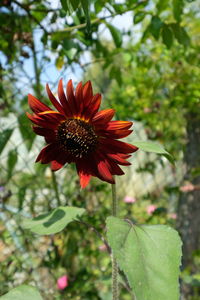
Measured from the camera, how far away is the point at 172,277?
0.55 m

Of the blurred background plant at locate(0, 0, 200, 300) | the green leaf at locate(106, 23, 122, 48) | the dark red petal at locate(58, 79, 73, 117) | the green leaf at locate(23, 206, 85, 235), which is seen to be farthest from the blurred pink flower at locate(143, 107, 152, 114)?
the dark red petal at locate(58, 79, 73, 117)

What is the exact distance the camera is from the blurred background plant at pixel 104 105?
1.10 metres

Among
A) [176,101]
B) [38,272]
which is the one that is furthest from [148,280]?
[176,101]

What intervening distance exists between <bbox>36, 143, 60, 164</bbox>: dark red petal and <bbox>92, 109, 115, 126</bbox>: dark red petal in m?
0.11

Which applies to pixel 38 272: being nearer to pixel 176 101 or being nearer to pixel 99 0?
pixel 176 101

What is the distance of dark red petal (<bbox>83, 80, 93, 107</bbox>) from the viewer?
2.03ft

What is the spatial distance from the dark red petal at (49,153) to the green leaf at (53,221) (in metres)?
0.15

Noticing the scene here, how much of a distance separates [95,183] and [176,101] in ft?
1.91

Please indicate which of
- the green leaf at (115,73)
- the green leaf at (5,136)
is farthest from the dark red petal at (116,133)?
the green leaf at (115,73)

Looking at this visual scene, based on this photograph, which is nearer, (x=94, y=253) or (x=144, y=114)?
(x=94, y=253)

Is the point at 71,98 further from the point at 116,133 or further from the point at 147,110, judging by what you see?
the point at 147,110

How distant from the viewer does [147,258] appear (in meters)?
0.57

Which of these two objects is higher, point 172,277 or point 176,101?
point 176,101

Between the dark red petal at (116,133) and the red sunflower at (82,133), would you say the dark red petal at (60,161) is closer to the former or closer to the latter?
the red sunflower at (82,133)
